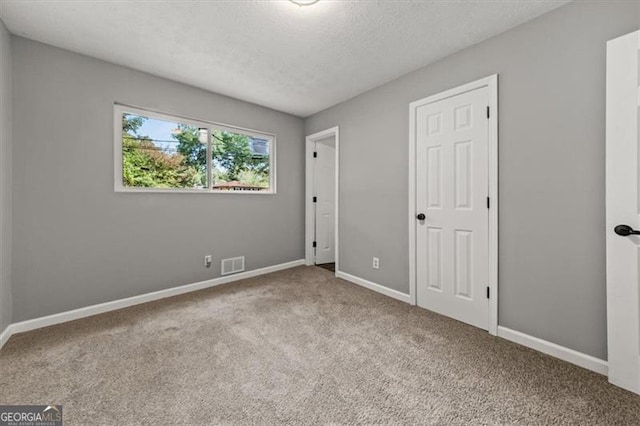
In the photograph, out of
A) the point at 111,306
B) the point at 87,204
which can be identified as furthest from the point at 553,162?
the point at 111,306

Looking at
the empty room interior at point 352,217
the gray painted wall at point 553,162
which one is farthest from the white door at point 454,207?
the gray painted wall at point 553,162

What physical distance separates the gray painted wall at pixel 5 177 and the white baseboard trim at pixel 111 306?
9 cm

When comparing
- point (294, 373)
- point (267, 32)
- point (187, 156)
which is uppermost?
point (267, 32)

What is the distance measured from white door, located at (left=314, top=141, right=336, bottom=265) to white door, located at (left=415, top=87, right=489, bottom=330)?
1941 mm

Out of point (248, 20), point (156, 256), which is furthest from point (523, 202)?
point (156, 256)

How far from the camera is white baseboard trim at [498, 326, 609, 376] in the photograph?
1616 mm

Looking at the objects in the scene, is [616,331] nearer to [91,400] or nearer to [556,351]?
[556,351]

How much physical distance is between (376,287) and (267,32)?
2.81m

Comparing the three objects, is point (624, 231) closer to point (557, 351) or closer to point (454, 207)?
point (557, 351)

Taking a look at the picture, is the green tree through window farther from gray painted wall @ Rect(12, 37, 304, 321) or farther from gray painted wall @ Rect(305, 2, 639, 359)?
gray painted wall @ Rect(305, 2, 639, 359)

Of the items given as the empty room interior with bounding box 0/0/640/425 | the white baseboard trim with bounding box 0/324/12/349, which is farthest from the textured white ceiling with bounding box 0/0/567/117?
the white baseboard trim with bounding box 0/324/12/349

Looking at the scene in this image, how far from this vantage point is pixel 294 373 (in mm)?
1613

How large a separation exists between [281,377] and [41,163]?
8.78 ft

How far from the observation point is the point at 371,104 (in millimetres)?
3119
